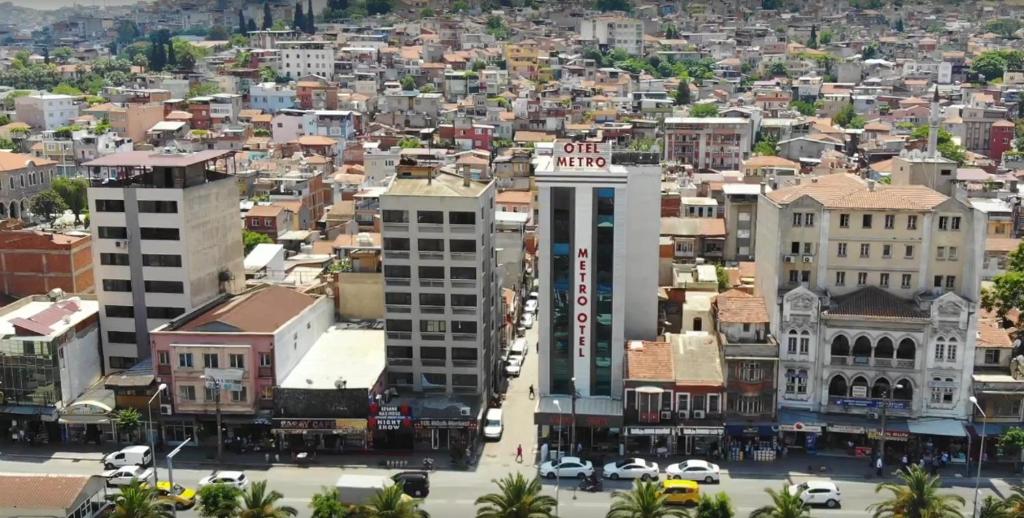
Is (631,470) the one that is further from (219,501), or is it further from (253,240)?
(253,240)

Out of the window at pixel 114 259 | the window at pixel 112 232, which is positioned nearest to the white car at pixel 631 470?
the window at pixel 114 259

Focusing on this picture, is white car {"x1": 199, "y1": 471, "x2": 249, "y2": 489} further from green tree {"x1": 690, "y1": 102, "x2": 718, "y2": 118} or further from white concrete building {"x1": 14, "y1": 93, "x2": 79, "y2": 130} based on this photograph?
white concrete building {"x1": 14, "y1": 93, "x2": 79, "y2": 130}

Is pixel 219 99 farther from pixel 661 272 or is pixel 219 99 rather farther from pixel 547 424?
pixel 547 424

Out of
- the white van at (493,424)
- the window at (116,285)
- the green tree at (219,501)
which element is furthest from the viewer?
the window at (116,285)

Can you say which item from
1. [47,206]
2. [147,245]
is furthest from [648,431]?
[47,206]

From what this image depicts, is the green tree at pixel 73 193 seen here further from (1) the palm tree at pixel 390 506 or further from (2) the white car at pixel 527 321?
(1) the palm tree at pixel 390 506
